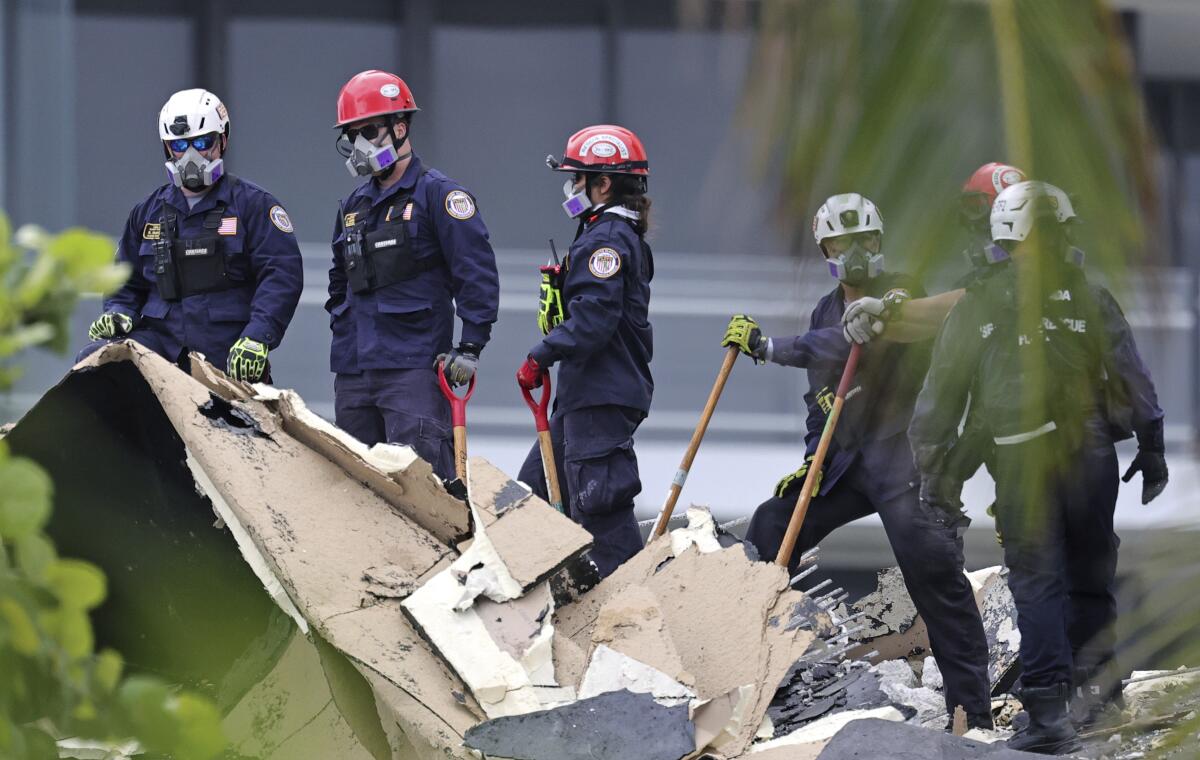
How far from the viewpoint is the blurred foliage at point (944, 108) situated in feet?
3.01

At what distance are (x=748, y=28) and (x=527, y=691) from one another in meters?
2.91

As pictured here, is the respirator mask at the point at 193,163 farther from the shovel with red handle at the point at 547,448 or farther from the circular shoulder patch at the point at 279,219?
the shovel with red handle at the point at 547,448

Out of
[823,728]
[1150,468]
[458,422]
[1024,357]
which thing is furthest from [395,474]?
[1024,357]

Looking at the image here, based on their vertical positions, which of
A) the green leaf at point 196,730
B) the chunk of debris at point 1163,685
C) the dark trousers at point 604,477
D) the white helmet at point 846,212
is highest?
the white helmet at point 846,212

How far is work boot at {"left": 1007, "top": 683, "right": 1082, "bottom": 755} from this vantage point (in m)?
4.30

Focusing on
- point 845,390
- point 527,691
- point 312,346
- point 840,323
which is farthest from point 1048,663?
point 312,346

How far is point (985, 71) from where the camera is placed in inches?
36.5

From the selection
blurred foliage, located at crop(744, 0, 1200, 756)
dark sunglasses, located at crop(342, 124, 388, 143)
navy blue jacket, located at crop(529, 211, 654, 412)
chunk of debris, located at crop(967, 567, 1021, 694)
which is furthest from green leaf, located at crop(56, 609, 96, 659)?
dark sunglasses, located at crop(342, 124, 388, 143)

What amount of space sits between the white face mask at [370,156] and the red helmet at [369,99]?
3.5 inches

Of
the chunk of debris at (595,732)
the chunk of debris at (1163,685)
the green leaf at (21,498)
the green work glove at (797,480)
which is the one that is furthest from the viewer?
the green work glove at (797,480)

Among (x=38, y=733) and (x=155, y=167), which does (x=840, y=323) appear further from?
(x=155, y=167)

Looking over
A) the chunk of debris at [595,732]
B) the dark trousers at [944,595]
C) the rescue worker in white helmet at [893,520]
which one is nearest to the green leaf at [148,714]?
the chunk of debris at [595,732]

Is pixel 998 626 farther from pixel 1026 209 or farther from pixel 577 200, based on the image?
pixel 1026 209

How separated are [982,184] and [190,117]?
5052mm
